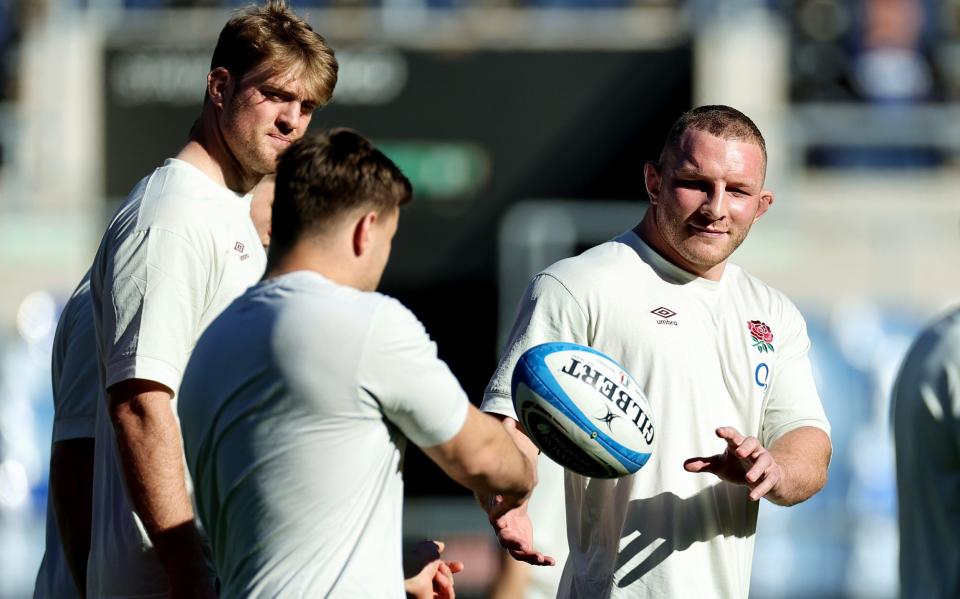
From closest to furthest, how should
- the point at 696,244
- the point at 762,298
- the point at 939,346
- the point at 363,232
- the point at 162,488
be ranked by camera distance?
the point at 363,232
the point at 162,488
the point at 939,346
the point at 696,244
the point at 762,298

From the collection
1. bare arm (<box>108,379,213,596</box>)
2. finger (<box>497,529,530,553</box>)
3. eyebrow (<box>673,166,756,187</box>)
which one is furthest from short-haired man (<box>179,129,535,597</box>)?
eyebrow (<box>673,166,756,187</box>)

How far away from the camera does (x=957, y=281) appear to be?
13.0 meters

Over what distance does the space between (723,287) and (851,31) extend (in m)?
11.1

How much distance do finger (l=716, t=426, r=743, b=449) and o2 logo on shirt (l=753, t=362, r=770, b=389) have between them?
1.54 ft

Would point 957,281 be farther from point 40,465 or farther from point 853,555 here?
point 40,465

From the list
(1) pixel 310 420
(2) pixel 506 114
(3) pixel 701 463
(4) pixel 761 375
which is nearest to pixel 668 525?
(3) pixel 701 463

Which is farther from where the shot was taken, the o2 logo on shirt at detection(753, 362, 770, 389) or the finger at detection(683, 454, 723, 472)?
the o2 logo on shirt at detection(753, 362, 770, 389)

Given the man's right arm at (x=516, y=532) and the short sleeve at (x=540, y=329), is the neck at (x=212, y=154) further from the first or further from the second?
the man's right arm at (x=516, y=532)

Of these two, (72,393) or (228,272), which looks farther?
(72,393)

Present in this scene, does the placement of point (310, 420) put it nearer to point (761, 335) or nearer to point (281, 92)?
point (281, 92)

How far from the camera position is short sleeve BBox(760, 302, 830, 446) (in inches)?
166

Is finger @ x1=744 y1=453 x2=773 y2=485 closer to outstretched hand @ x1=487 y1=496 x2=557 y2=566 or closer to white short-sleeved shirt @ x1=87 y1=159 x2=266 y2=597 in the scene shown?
outstretched hand @ x1=487 y1=496 x2=557 y2=566

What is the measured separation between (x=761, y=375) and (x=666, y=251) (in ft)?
1.46

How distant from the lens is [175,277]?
11.9ft
